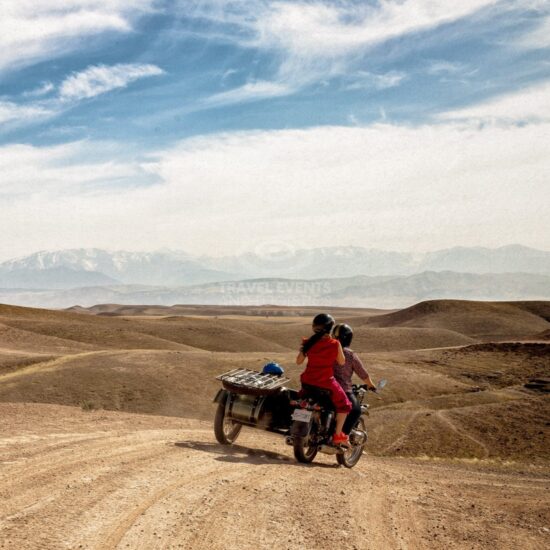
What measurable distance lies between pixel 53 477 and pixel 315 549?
3.84 meters

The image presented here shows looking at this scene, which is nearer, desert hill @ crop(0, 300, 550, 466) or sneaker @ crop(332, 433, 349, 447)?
sneaker @ crop(332, 433, 349, 447)

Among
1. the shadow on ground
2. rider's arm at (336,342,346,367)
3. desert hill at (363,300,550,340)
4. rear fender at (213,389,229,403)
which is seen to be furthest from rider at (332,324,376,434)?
desert hill at (363,300,550,340)

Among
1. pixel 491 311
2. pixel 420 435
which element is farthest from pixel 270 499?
pixel 491 311

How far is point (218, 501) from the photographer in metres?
7.77

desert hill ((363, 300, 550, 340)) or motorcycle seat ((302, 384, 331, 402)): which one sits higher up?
motorcycle seat ((302, 384, 331, 402))

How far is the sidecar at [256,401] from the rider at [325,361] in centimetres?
63

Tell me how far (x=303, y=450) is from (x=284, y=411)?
2.91ft

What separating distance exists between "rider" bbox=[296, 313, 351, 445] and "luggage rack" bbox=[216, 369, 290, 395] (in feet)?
2.03

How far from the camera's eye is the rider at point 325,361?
1050cm

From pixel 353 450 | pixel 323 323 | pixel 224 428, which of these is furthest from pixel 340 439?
pixel 224 428

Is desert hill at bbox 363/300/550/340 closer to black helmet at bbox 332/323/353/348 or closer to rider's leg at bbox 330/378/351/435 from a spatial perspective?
black helmet at bbox 332/323/353/348

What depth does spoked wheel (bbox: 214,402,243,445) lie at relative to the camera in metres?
11.7

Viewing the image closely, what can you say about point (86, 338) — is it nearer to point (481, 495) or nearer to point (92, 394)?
point (92, 394)

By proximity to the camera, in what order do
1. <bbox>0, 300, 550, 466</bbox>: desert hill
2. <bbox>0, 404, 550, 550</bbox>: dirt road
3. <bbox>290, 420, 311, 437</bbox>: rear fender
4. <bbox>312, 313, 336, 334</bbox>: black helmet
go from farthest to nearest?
1. <bbox>0, 300, 550, 466</bbox>: desert hill
2. <bbox>290, 420, 311, 437</bbox>: rear fender
3. <bbox>312, 313, 336, 334</bbox>: black helmet
4. <bbox>0, 404, 550, 550</bbox>: dirt road
